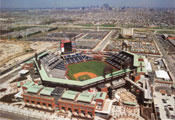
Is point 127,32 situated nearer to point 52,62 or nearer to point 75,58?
point 75,58

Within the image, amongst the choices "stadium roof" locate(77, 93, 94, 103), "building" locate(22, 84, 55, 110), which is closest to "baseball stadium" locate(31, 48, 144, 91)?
"building" locate(22, 84, 55, 110)

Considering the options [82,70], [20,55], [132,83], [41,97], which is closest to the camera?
[41,97]

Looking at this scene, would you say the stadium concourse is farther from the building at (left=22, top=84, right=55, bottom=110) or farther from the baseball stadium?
the building at (left=22, top=84, right=55, bottom=110)

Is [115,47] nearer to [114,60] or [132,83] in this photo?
[114,60]

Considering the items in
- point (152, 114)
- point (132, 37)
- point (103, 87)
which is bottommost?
point (152, 114)

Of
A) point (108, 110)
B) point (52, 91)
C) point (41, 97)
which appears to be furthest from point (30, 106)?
point (108, 110)

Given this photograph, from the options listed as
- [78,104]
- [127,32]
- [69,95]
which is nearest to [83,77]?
[69,95]

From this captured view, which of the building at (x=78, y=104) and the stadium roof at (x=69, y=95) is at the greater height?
the stadium roof at (x=69, y=95)

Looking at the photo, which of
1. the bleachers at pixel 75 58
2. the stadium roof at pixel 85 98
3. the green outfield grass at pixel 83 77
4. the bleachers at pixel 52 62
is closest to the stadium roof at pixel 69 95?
the stadium roof at pixel 85 98

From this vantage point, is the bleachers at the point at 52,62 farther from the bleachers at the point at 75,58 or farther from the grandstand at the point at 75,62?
the bleachers at the point at 75,58
